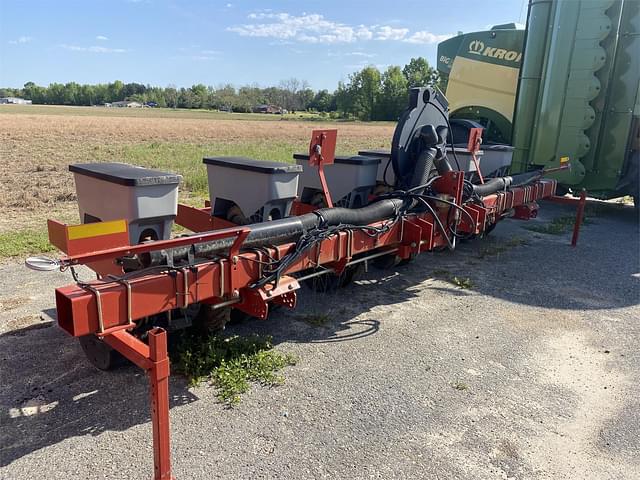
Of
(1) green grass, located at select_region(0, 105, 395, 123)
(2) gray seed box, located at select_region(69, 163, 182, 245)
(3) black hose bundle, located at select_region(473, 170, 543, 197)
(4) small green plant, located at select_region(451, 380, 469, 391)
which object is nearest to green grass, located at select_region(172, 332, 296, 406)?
(2) gray seed box, located at select_region(69, 163, 182, 245)

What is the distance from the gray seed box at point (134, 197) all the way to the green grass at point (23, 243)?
8.72 ft

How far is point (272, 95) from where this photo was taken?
116000 millimetres

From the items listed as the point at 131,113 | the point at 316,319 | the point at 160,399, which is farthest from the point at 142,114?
the point at 160,399

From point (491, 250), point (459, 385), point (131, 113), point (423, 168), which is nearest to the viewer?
point (459, 385)

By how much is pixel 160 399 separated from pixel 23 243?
175 inches

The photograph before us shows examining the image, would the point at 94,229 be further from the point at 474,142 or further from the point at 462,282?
the point at 474,142

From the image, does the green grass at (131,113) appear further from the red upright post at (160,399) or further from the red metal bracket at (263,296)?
the red upright post at (160,399)

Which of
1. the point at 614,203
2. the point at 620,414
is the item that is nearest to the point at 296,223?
the point at 620,414

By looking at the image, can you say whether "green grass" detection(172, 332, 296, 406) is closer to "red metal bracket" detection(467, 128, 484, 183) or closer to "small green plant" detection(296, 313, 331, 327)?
"small green plant" detection(296, 313, 331, 327)

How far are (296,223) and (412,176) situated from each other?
1687 millimetres

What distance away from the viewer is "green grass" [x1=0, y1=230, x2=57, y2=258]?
549 centimetres

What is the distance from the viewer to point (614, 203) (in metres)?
10.5

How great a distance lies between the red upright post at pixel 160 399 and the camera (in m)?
2.17

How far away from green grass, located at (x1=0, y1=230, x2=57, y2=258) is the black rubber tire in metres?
2.72
